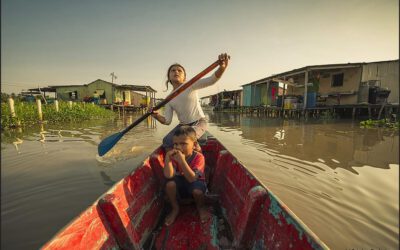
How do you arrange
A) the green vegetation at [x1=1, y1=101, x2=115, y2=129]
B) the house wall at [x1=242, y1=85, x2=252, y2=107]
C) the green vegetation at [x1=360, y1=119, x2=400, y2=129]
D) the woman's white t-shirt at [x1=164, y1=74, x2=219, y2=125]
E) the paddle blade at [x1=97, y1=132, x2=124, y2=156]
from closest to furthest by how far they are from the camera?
the woman's white t-shirt at [x1=164, y1=74, x2=219, y2=125]
the paddle blade at [x1=97, y1=132, x2=124, y2=156]
the green vegetation at [x1=360, y1=119, x2=400, y2=129]
the green vegetation at [x1=1, y1=101, x2=115, y2=129]
the house wall at [x1=242, y1=85, x2=252, y2=107]

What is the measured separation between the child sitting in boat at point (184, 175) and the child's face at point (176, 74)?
110cm

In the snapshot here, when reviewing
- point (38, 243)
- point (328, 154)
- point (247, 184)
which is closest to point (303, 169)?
point (328, 154)

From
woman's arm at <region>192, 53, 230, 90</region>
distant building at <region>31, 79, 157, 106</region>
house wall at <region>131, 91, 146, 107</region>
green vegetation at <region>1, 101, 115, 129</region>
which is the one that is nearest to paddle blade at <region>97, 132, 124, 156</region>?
woman's arm at <region>192, 53, 230, 90</region>

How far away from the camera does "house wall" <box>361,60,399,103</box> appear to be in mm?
14641

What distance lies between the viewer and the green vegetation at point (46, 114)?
30.1ft

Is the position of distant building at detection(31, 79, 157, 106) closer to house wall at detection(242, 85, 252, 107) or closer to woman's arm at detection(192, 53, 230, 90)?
house wall at detection(242, 85, 252, 107)

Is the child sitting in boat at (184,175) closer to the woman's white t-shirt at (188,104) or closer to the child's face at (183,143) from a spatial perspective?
the child's face at (183,143)

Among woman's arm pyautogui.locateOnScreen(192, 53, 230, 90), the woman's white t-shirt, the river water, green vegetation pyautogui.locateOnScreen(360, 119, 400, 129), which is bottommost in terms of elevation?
the river water

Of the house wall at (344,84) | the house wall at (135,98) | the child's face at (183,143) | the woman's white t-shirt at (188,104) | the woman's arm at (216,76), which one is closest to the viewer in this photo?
the child's face at (183,143)

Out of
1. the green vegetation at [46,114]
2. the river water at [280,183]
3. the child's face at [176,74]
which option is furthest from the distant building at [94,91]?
the child's face at [176,74]

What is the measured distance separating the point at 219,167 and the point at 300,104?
14.3 meters

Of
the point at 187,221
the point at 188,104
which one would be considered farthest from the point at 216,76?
the point at 187,221

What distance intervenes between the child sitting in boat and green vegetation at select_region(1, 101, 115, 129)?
10.2 metres

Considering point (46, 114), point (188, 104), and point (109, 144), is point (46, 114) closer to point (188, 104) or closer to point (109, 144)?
point (109, 144)
